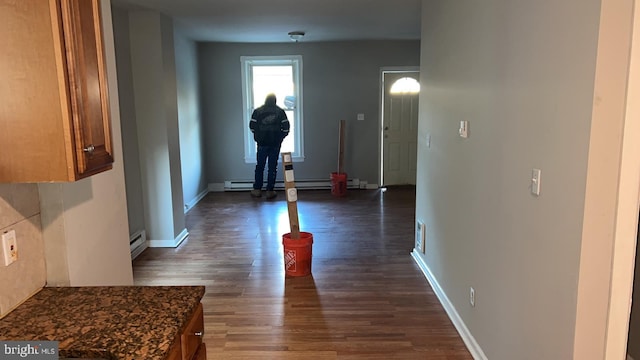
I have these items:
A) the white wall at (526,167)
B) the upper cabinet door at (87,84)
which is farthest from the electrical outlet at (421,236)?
the upper cabinet door at (87,84)

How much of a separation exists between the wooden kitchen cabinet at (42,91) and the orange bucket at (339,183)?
5.73m

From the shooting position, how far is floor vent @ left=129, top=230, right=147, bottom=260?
434 centimetres

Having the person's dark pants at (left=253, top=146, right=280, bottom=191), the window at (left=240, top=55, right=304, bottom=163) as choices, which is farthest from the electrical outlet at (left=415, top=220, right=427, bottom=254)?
the window at (left=240, top=55, right=304, bottom=163)

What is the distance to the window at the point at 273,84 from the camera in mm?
7301

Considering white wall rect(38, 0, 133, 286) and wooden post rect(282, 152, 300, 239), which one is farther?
wooden post rect(282, 152, 300, 239)

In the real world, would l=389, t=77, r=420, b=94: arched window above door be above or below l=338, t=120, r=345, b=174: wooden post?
above

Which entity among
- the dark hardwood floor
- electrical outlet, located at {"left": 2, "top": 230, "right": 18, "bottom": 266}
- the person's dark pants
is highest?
electrical outlet, located at {"left": 2, "top": 230, "right": 18, "bottom": 266}

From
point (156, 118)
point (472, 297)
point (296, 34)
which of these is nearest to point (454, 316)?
point (472, 297)

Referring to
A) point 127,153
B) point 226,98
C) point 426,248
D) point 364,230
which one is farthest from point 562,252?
point 226,98

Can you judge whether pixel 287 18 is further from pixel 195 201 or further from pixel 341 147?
pixel 195 201

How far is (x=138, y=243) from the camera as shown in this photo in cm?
448

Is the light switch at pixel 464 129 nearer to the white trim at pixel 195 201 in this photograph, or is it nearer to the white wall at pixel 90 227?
the white wall at pixel 90 227

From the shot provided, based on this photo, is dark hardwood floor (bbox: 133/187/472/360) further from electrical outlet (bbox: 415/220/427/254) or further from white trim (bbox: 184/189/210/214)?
white trim (bbox: 184/189/210/214)

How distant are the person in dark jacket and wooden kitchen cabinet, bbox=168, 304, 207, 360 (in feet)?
17.6
